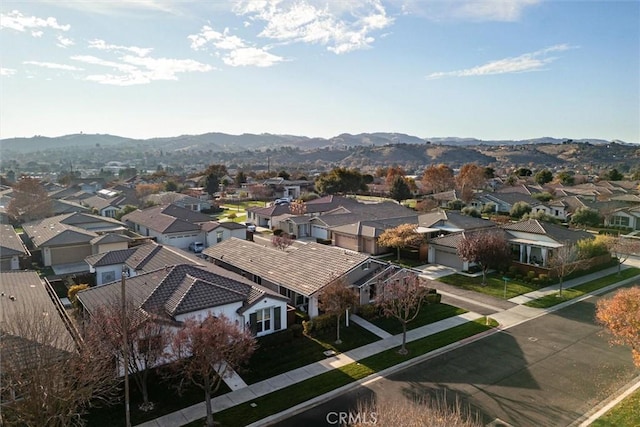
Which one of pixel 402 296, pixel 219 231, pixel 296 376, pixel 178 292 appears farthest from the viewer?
pixel 219 231

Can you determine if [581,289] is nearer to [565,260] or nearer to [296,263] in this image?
[565,260]

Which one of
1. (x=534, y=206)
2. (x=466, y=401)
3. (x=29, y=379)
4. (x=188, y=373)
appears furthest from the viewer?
(x=534, y=206)

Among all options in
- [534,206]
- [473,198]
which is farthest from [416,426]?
[473,198]

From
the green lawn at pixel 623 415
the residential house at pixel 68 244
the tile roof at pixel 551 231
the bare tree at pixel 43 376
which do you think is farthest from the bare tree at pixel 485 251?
the residential house at pixel 68 244

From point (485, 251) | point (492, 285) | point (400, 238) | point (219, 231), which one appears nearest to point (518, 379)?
point (492, 285)

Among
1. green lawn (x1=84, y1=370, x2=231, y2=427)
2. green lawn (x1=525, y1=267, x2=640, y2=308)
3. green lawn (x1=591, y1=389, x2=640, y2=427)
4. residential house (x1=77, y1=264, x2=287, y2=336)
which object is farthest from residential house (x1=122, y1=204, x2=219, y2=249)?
green lawn (x1=591, y1=389, x2=640, y2=427)

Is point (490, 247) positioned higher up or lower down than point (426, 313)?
higher up

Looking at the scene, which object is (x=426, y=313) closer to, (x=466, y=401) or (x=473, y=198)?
(x=466, y=401)
